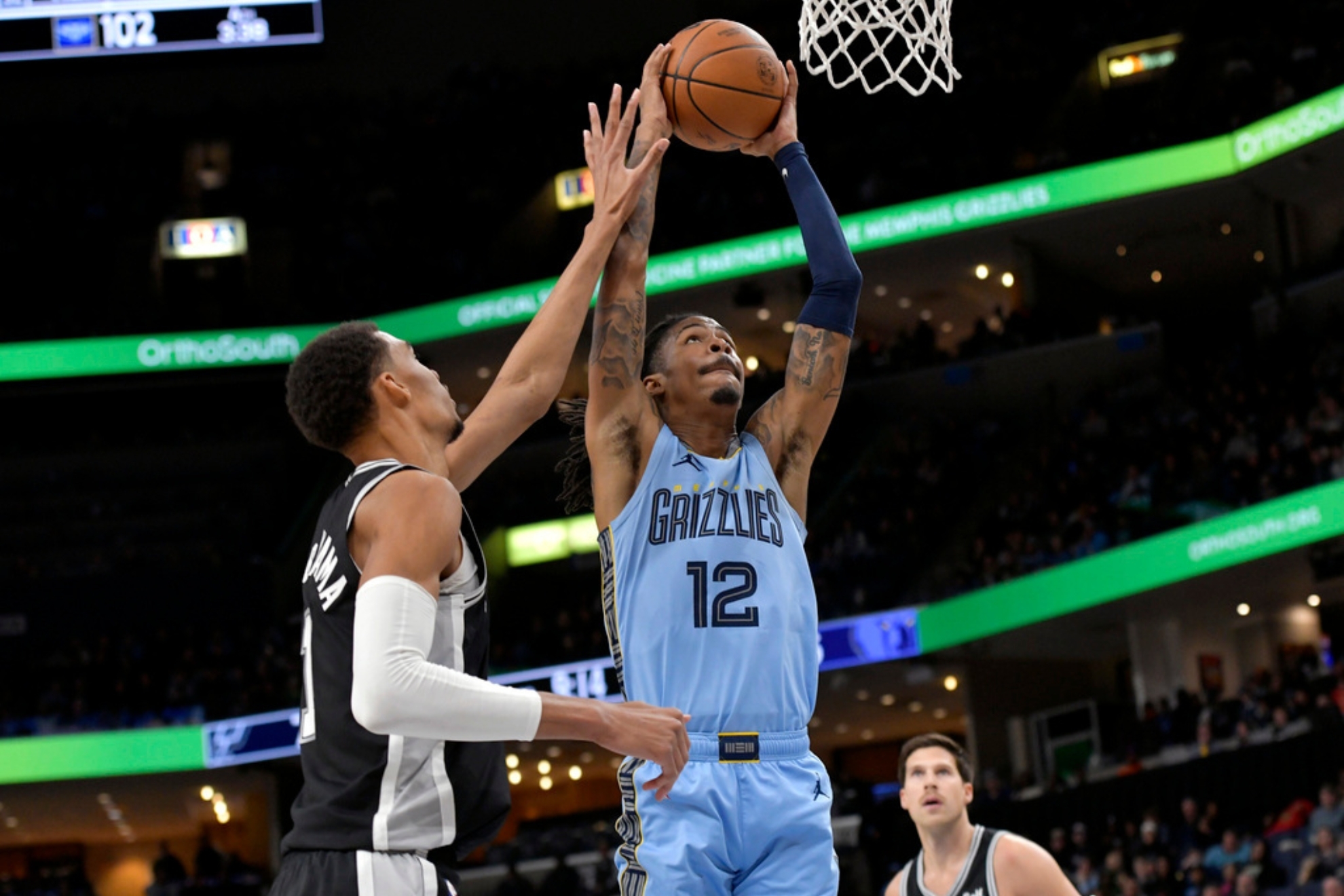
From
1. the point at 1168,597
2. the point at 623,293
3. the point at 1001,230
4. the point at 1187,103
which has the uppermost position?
the point at 1187,103

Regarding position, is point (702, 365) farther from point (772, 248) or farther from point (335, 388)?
point (772, 248)

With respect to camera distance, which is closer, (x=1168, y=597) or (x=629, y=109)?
(x=629, y=109)

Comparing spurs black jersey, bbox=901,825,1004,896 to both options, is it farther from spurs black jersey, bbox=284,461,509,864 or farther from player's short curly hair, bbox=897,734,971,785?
spurs black jersey, bbox=284,461,509,864

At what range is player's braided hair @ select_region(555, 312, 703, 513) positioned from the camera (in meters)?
4.38

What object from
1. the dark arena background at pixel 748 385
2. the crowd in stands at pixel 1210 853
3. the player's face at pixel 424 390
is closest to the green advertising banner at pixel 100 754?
the dark arena background at pixel 748 385

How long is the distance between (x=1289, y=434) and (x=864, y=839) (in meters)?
6.63

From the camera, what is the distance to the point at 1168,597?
20.4m

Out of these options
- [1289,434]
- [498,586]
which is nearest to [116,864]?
[498,586]

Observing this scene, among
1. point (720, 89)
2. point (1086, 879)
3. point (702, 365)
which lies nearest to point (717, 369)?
point (702, 365)

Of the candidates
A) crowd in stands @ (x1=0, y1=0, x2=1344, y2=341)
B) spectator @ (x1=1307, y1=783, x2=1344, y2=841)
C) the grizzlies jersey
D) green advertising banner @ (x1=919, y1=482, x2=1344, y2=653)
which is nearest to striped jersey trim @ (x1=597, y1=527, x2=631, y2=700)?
the grizzlies jersey

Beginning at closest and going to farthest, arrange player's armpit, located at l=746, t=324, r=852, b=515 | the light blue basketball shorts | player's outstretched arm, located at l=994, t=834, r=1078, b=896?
the light blue basketball shorts → player's armpit, located at l=746, t=324, r=852, b=515 → player's outstretched arm, located at l=994, t=834, r=1078, b=896

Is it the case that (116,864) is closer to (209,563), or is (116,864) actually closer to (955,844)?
(209,563)

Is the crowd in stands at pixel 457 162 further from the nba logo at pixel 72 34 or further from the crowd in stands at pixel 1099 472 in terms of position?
the nba logo at pixel 72 34

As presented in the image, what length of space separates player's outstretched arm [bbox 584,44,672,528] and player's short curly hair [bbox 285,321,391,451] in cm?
92
